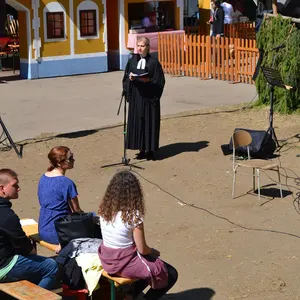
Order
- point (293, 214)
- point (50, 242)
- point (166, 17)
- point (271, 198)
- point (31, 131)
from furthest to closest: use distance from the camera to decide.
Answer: point (166, 17) → point (31, 131) → point (271, 198) → point (293, 214) → point (50, 242)

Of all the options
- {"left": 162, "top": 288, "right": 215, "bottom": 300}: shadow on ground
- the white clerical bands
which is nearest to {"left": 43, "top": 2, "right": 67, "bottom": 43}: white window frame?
the white clerical bands

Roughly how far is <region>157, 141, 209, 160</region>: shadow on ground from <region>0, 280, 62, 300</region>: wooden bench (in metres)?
5.97

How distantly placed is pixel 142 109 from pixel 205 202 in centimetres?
227

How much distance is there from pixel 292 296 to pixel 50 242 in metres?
2.18

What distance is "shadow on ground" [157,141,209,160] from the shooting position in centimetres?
1188

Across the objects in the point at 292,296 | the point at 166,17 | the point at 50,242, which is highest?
the point at 166,17

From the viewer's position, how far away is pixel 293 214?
8992 mm

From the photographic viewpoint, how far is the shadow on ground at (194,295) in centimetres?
674

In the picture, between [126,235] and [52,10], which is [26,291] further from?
[52,10]

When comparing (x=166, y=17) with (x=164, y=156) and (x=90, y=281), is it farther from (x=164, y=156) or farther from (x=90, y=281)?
(x=90, y=281)

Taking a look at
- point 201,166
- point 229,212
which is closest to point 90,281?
point 229,212

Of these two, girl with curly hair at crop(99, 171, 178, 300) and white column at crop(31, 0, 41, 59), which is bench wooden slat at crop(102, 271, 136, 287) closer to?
girl with curly hair at crop(99, 171, 178, 300)

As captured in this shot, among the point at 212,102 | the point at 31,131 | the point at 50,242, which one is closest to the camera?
the point at 50,242

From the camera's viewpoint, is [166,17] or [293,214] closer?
[293,214]
